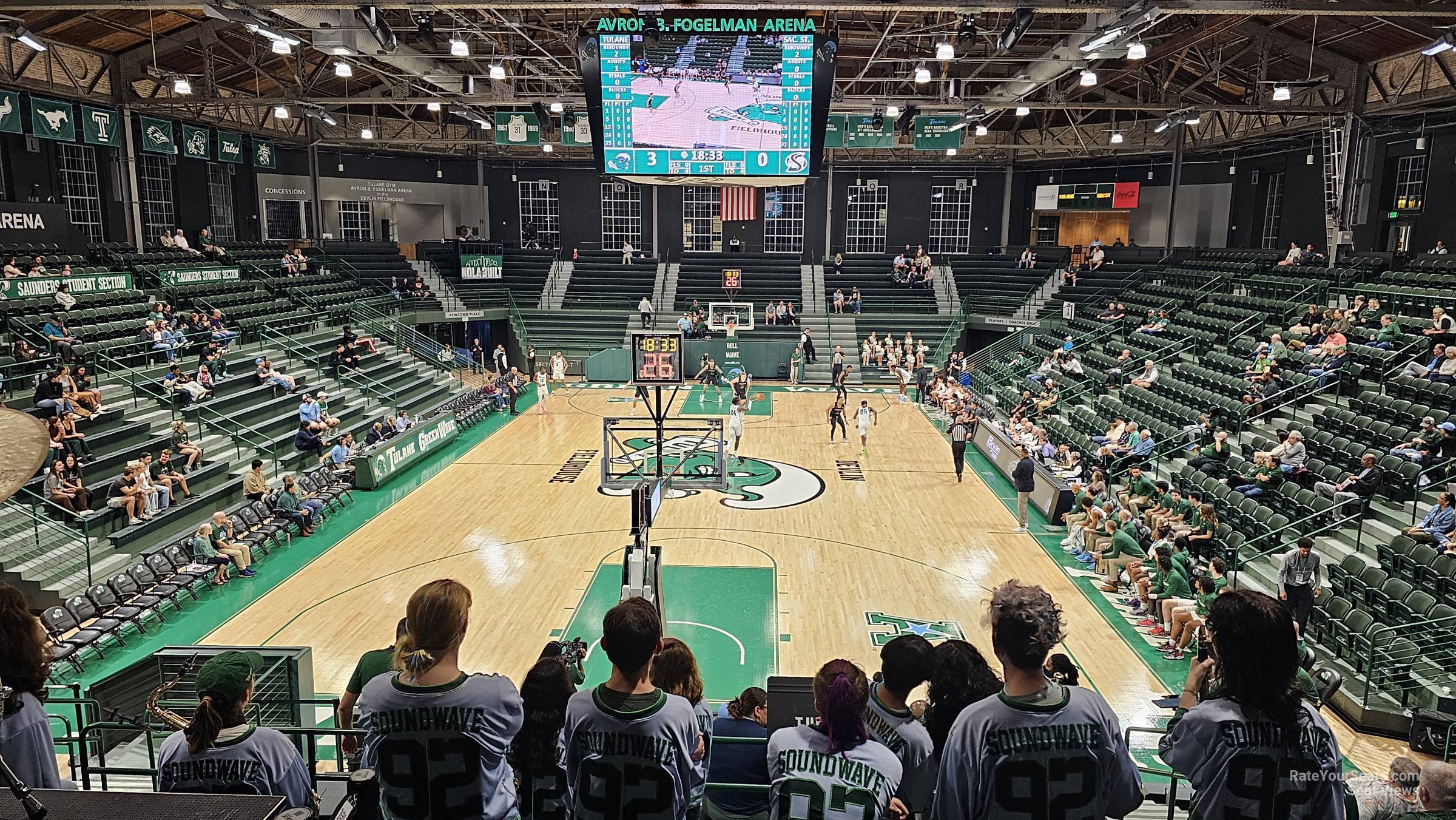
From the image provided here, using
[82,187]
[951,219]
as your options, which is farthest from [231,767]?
[951,219]

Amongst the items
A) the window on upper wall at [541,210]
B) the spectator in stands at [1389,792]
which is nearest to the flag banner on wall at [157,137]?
the window on upper wall at [541,210]

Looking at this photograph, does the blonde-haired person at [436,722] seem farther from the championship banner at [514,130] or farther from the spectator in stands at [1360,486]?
the championship banner at [514,130]

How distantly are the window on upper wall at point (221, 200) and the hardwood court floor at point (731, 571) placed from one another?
15579 mm

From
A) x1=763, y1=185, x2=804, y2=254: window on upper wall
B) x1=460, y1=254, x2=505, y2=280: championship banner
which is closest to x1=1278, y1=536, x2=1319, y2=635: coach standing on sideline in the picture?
x1=763, y1=185, x2=804, y2=254: window on upper wall

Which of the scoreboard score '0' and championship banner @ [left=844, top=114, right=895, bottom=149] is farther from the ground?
championship banner @ [left=844, top=114, right=895, bottom=149]

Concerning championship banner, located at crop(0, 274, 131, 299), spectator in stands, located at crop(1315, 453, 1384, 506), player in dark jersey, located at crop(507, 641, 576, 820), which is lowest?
spectator in stands, located at crop(1315, 453, 1384, 506)

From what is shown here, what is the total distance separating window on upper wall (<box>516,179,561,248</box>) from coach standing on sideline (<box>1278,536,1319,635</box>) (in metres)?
34.7

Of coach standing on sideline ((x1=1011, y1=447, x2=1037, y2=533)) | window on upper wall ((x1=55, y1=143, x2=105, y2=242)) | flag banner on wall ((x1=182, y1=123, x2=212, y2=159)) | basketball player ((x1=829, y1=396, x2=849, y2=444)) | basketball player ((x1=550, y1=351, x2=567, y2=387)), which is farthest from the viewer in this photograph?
basketball player ((x1=550, y1=351, x2=567, y2=387))

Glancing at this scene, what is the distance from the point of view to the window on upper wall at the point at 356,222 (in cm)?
3719

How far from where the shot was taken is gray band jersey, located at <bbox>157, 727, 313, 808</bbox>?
125 inches

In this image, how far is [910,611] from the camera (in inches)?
475

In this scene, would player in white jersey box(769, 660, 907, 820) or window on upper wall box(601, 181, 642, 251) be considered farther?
window on upper wall box(601, 181, 642, 251)

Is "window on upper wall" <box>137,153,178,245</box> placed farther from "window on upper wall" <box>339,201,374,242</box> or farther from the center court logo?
the center court logo

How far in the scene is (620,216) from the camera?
40.6 m
